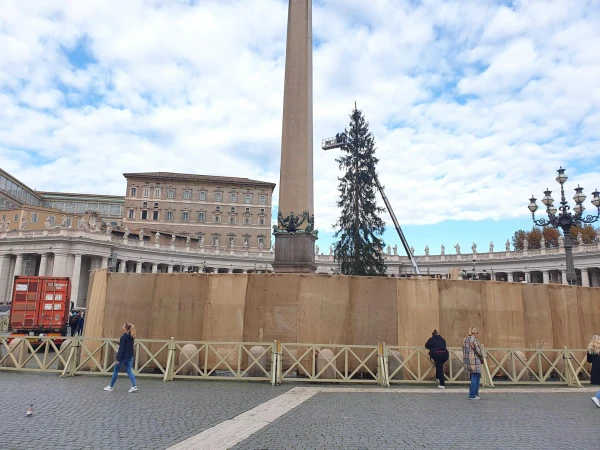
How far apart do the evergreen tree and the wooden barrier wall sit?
77.2 feet

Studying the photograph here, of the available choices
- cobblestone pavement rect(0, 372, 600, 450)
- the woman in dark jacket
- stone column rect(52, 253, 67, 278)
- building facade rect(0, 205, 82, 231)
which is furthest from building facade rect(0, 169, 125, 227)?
the woman in dark jacket

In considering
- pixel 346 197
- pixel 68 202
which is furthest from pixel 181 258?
pixel 68 202

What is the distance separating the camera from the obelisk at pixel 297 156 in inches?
547

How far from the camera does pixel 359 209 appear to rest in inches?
1533

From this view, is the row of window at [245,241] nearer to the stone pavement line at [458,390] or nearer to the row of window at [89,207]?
the row of window at [89,207]

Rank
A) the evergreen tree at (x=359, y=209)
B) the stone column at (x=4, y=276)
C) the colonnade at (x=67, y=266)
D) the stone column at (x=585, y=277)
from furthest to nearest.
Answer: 1. the stone column at (x=4, y=276)
2. the colonnade at (x=67, y=266)
3. the stone column at (x=585, y=277)
4. the evergreen tree at (x=359, y=209)

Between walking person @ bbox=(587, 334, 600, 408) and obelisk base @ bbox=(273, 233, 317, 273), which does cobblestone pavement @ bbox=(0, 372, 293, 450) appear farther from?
walking person @ bbox=(587, 334, 600, 408)

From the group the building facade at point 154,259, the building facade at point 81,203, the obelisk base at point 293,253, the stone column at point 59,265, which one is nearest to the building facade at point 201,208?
the building facade at point 81,203

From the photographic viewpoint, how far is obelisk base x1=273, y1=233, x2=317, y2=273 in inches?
542

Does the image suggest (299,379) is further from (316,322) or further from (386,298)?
(386,298)

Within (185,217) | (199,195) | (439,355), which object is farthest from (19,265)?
(439,355)

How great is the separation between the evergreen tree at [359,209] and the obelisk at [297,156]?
22.2 meters

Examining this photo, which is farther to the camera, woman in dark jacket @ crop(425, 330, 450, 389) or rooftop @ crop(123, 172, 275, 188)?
rooftop @ crop(123, 172, 275, 188)

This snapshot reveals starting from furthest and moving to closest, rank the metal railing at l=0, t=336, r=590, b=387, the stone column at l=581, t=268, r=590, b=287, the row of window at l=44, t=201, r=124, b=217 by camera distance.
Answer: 1. the row of window at l=44, t=201, r=124, b=217
2. the stone column at l=581, t=268, r=590, b=287
3. the metal railing at l=0, t=336, r=590, b=387
